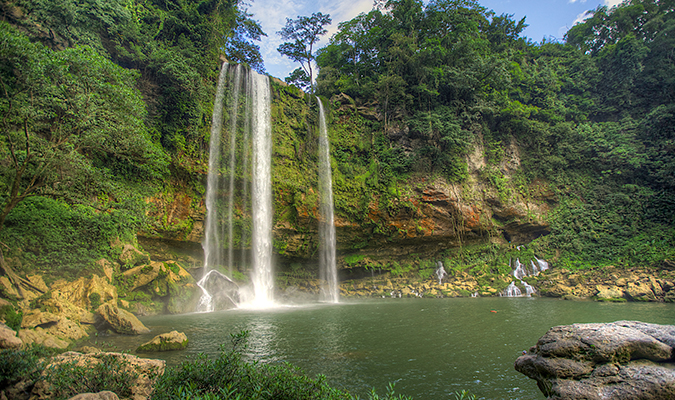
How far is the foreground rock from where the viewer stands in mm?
3500

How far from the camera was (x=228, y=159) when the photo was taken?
19359mm

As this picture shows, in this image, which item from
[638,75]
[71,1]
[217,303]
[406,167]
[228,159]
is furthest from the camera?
[638,75]

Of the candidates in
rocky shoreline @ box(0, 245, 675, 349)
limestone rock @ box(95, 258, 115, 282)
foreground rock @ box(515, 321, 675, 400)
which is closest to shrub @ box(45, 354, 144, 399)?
rocky shoreline @ box(0, 245, 675, 349)

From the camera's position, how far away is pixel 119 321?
920 centimetres

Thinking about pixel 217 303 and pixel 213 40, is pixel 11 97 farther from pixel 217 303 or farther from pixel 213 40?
pixel 213 40

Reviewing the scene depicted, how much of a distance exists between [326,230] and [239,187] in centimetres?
654

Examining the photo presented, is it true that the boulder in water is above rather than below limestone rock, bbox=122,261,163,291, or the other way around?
below

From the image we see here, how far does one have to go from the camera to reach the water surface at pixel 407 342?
5.41 m

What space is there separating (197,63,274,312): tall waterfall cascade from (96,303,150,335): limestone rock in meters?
8.42

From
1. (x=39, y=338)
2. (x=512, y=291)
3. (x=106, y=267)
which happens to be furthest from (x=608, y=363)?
(x=512, y=291)

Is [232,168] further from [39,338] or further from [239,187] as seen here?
[39,338]

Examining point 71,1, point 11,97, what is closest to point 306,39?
point 71,1

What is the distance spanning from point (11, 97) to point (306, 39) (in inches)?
950

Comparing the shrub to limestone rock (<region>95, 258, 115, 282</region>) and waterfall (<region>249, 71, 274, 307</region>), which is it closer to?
limestone rock (<region>95, 258, 115, 282</region>)
